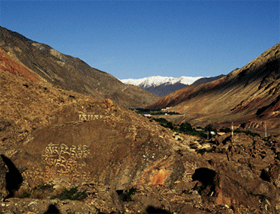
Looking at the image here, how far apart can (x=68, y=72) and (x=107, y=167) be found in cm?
11714

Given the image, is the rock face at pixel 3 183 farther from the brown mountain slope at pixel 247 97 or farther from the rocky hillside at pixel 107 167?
the brown mountain slope at pixel 247 97

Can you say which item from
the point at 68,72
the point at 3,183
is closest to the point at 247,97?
the point at 3,183

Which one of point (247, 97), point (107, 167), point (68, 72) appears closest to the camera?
point (107, 167)

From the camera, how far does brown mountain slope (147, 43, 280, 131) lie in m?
62.5

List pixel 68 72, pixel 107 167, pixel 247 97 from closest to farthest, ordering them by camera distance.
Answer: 1. pixel 107 167
2. pixel 247 97
3. pixel 68 72

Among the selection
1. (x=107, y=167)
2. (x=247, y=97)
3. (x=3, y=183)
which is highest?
(x=247, y=97)

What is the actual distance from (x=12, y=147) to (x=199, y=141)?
55.4 feet

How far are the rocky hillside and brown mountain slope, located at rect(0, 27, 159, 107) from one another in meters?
80.0

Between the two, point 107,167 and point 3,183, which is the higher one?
point 3,183

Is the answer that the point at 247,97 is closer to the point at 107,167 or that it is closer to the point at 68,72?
the point at 107,167

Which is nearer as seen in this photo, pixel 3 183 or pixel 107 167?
pixel 3 183

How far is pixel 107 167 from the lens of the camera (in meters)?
Answer: 17.7

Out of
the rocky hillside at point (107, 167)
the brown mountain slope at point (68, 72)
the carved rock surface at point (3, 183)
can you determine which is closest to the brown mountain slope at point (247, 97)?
the rocky hillside at point (107, 167)

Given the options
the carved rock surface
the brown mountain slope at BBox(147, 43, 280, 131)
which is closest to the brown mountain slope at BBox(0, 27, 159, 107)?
the brown mountain slope at BBox(147, 43, 280, 131)
